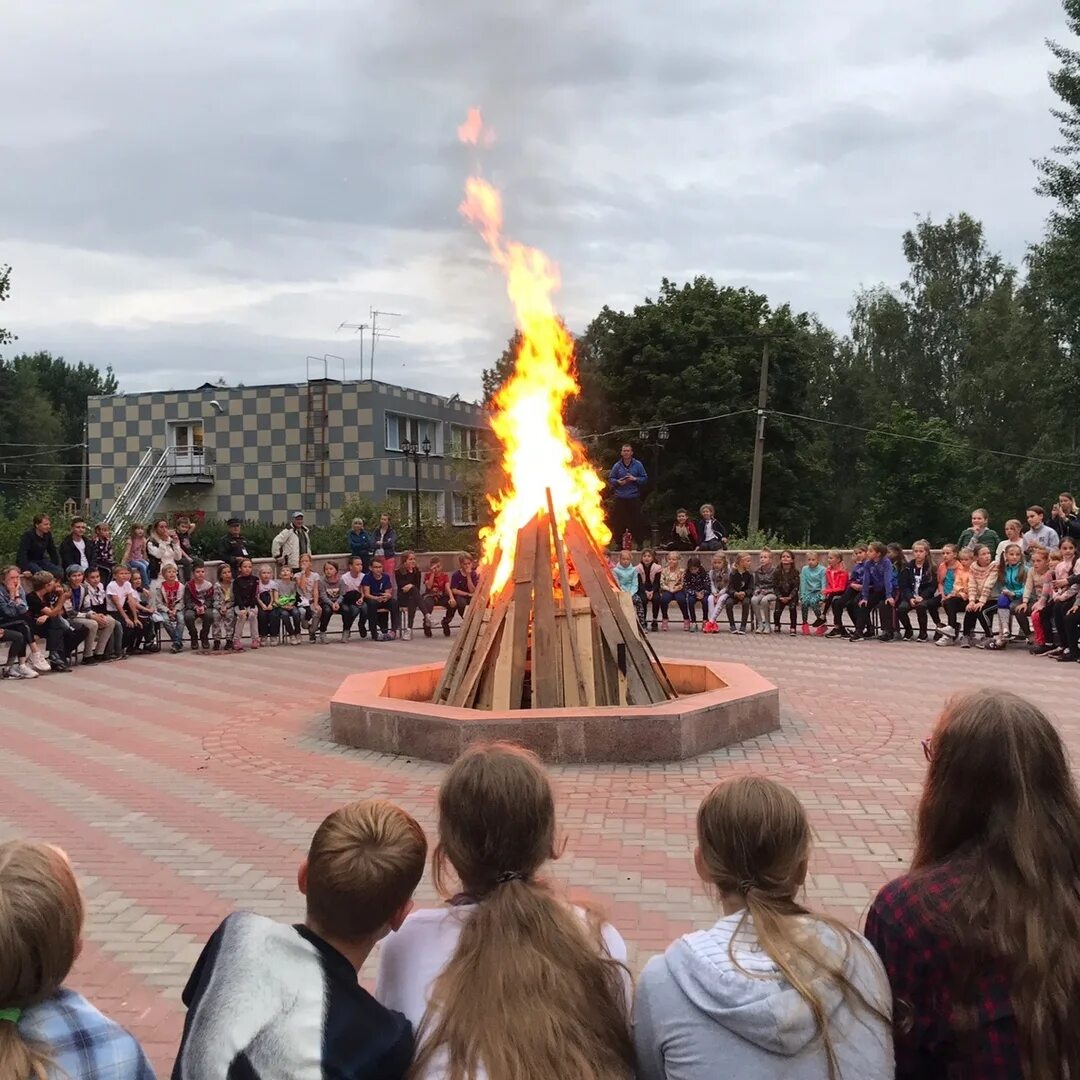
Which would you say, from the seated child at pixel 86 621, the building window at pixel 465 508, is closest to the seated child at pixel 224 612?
the seated child at pixel 86 621

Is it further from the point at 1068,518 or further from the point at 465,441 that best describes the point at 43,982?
the point at 465,441

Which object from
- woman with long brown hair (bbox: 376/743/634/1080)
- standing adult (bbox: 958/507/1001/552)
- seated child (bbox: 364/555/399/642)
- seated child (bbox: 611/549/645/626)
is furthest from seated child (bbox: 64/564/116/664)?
woman with long brown hair (bbox: 376/743/634/1080)

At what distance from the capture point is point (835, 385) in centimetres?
4747

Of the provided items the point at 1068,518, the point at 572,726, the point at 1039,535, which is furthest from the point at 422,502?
the point at 572,726

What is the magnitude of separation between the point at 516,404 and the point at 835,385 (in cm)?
4104

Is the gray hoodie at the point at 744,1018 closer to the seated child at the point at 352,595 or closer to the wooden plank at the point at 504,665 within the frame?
the wooden plank at the point at 504,665

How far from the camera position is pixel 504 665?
8617 mm

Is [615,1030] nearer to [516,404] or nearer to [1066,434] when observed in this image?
[516,404]

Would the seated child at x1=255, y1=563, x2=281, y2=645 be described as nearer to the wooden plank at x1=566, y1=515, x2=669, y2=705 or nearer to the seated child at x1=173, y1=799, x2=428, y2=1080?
the wooden plank at x1=566, y1=515, x2=669, y2=705

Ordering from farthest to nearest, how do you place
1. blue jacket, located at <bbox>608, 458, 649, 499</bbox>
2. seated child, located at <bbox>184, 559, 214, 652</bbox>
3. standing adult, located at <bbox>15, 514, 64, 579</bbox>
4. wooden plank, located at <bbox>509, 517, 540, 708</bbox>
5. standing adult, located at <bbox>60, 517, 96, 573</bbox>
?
blue jacket, located at <bbox>608, 458, 649, 499</bbox> → seated child, located at <bbox>184, 559, 214, 652</bbox> → standing adult, located at <bbox>60, 517, 96, 573</bbox> → standing adult, located at <bbox>15, 514, 64, 579</bbox> → wooden plank, located at <bbox>509, 517, 540, 708</bbox>

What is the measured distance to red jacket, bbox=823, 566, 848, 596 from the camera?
16.5 m

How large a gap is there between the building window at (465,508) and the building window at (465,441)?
1618mm

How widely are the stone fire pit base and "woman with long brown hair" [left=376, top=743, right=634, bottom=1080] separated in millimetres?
5210

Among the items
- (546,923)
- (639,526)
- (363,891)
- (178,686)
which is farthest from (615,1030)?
(639,526)
